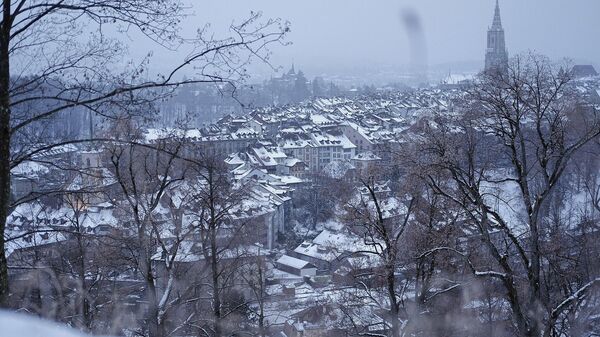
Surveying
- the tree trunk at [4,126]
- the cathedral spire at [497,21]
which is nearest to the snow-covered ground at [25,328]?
the tree trunk at [4,126]

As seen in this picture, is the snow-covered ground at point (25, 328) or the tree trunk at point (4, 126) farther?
the tree trunk at point (4, 126)

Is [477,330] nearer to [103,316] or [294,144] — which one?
[103,316]

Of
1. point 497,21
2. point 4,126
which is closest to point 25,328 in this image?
point 4,126

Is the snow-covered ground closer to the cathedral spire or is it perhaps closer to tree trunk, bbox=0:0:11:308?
tree trunk, bbox=0:0:11:308

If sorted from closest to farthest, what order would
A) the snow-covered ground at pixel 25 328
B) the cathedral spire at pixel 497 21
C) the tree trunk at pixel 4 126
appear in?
the snow-covered ground at pixel 25 328 < the tree trunk at pixel 4 126 < the cathedral spire at pixel 497 21

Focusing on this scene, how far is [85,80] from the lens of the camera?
2.93 meters

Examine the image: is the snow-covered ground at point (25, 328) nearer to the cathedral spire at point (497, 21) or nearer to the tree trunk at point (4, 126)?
the tree trunk at point (4, 126)

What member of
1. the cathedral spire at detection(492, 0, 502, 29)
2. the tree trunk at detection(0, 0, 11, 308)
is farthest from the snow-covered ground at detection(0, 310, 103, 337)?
the cathedral spire at detection(492, 0, 502, 29)

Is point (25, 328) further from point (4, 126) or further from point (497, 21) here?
point (497, 21)

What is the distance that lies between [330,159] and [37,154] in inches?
1318

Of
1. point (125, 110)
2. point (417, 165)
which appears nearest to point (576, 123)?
point (417, 165)

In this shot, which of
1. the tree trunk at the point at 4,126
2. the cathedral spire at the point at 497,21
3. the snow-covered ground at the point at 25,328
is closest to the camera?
the snow-covered ground at the point at 25,328

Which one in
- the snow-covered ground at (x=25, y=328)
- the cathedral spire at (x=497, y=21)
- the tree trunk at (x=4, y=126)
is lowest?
the snow-covered ground at (x=25, y=328)

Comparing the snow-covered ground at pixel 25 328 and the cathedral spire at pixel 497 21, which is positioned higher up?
the cathedral spire at pixel 497 21
